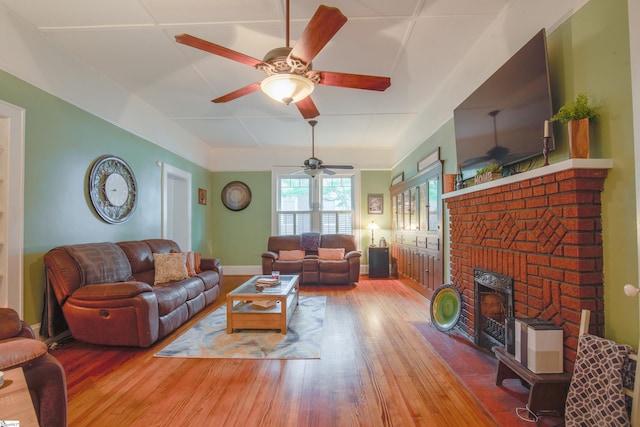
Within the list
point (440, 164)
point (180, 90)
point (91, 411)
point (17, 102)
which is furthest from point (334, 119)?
point (91, 411)

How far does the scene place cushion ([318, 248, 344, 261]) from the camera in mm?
5641

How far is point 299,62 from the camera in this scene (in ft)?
6.15

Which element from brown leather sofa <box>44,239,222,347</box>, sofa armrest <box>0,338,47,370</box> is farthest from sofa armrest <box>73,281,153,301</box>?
sofa armrest <box>0,338,47,370</box>

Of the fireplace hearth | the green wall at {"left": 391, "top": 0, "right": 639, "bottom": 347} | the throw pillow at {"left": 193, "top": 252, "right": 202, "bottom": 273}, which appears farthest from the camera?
the throw pillow at {"left": 193, "top": 252, "right": 202, "bottom": 273}

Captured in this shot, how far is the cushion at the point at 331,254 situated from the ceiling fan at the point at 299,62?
→ 12.6 feet

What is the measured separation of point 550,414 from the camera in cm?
172

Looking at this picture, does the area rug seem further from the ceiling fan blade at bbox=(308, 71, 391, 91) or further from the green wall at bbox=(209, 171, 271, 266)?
the green wall at bbox=(209, 171, 271, 266)

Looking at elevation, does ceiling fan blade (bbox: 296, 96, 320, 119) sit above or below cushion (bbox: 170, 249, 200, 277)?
above

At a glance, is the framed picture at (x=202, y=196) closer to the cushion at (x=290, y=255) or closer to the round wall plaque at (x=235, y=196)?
the round wall plaque at (x=235, y=196)

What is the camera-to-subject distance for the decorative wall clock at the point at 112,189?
10.9 feet

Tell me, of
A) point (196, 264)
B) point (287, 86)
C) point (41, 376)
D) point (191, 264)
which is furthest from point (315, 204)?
point (41, 376)

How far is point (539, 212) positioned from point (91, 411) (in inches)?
122

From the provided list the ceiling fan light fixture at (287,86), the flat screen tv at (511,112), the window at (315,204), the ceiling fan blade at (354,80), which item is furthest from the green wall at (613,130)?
the window at (315,204)

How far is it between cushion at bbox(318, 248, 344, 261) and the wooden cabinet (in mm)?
1223
